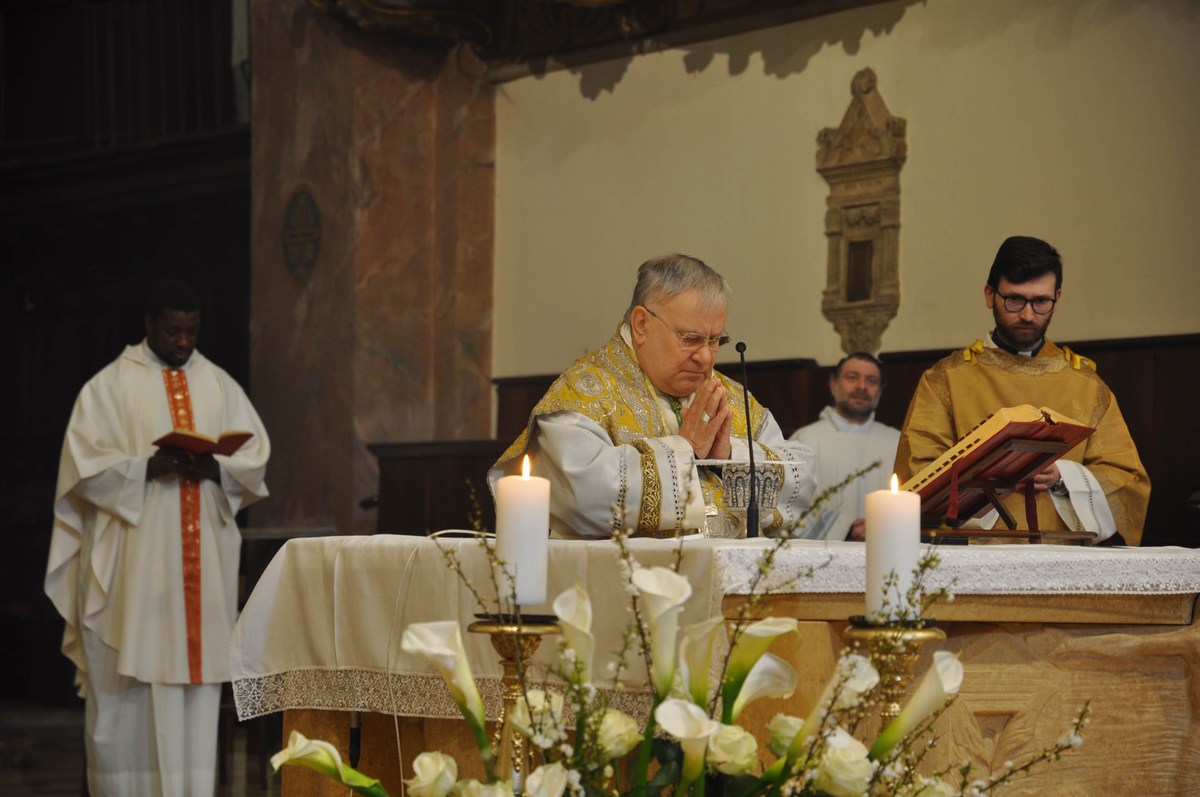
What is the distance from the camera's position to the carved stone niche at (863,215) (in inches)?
327

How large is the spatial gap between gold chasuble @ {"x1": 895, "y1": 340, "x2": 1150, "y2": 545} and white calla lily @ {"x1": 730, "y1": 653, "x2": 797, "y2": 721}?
8.77ft

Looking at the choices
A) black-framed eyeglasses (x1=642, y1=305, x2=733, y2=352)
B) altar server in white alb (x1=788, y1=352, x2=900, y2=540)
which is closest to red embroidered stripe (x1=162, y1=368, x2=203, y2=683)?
altar server in white alb (x1=788, y1=352, x2=900, y2=540)

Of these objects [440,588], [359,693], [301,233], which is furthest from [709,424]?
[301,233]

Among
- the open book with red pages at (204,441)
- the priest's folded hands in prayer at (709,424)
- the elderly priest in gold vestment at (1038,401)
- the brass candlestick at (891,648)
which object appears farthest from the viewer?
the open book with red pages at (204,441)

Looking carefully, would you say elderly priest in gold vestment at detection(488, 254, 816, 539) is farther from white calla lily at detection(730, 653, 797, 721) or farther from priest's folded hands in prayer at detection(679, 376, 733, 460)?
white calla lily at detection(730, 653, 797, 721)

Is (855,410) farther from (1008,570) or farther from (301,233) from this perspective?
(1008,570)

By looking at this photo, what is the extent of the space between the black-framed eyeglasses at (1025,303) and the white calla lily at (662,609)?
2970 millimetres

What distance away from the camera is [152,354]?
275 inches

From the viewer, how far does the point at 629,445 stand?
144 inches

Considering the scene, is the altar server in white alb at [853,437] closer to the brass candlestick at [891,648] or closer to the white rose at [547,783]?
the brass candlestick at [891,648]

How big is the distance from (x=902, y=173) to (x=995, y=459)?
4.96 metres

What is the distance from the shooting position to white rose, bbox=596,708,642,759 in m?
1.76

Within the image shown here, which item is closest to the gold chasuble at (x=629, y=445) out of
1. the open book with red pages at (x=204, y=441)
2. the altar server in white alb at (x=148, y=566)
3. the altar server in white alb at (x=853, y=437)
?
the open book with red pages at (x=204, y=441)

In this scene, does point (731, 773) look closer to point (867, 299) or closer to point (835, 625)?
point (835, 625)
